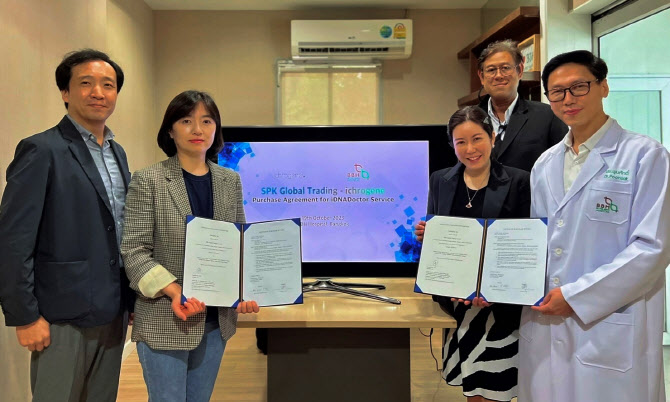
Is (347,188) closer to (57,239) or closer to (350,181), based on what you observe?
Result: (350,181)

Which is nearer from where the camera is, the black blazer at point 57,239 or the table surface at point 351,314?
the black blazer at point 57,239

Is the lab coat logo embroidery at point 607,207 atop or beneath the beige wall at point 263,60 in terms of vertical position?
beneath

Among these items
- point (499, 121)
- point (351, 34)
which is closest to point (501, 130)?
point (499, 121)

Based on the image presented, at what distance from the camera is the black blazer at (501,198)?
1.61m

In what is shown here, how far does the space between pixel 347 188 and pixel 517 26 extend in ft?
7.79

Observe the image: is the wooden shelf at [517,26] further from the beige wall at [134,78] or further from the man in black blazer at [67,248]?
the beige wall at [134,78]

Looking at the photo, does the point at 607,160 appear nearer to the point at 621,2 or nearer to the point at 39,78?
the point at 621,2

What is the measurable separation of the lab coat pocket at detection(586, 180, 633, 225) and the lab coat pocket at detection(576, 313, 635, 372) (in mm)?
284

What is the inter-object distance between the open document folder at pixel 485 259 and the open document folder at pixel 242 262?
Answer: 42 centimetres

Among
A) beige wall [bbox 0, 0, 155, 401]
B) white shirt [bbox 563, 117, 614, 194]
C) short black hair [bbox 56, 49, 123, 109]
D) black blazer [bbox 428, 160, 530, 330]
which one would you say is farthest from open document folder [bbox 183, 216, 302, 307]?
beige wall [bbox 0, 0, 155, 401]

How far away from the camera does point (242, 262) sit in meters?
1.43

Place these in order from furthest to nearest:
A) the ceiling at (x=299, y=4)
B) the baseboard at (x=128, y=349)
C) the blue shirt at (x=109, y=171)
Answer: the ceiling at (x=299, y=4)
the baseboard at (x=128, y=349)
the blue shirt at (x=109, y=171)

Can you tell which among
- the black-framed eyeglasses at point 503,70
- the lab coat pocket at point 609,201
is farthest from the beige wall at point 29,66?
the lab coat pocket at point 609,201

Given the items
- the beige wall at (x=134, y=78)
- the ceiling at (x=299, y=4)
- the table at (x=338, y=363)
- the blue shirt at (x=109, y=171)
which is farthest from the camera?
the ceiling at (x=299, y=4)
